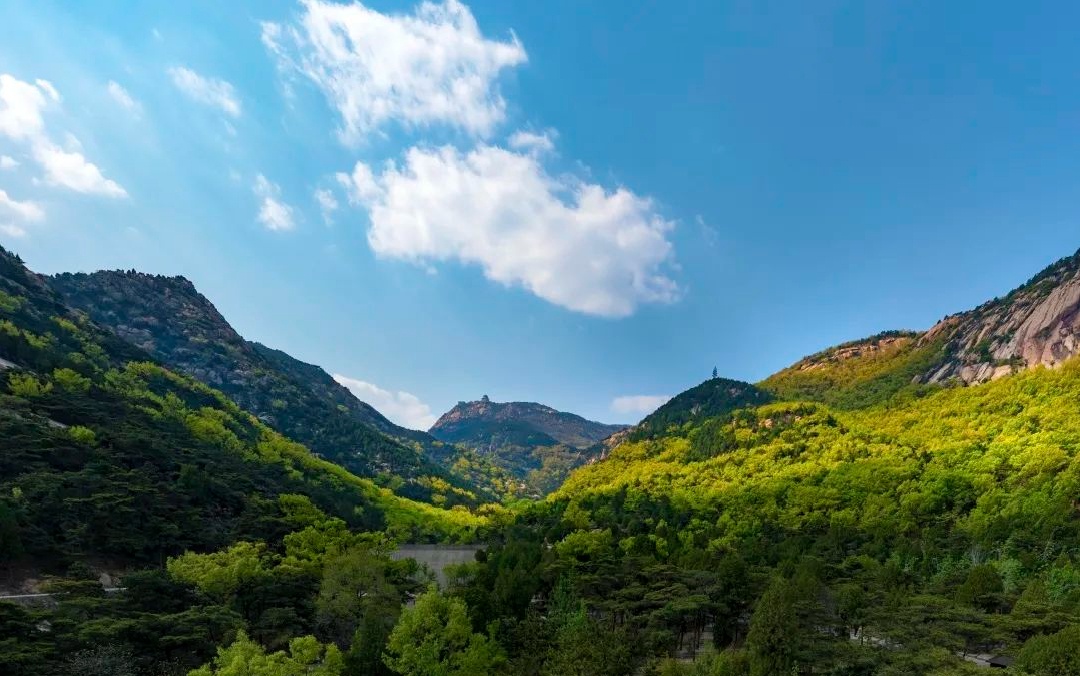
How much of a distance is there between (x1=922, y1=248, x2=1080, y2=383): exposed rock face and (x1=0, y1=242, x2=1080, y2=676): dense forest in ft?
35.8

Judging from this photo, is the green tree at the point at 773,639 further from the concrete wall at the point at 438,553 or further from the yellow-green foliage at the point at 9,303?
the yellow-green foliage at the point at 9,303

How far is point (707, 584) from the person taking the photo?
50.7m

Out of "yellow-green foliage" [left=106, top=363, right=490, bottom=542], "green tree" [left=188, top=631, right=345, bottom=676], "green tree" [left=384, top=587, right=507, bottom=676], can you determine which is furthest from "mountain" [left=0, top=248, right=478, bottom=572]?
"green tree" [left=384, top=587, right=507, bottom=676]

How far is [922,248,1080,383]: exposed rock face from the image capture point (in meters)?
135

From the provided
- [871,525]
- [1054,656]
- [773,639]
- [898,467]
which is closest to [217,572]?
[773,639]

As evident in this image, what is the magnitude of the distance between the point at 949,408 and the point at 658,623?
130 m

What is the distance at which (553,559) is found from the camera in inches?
2544

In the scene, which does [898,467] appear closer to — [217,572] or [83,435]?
[217,572]

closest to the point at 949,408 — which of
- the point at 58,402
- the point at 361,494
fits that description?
the point at 361,494

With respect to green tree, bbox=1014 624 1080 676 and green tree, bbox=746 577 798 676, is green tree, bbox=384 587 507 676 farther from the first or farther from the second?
green tree, bbox=1014 624 1080 676

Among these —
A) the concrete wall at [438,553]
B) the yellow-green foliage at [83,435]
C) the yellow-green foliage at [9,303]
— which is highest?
the yellow-green foliage at [9,303]

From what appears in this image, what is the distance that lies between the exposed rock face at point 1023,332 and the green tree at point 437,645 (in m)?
160

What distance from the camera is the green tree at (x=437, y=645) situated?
111 ft

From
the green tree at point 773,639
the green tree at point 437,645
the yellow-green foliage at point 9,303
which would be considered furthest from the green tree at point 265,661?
the yellow-green foliage at point 9,303
